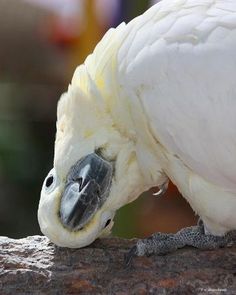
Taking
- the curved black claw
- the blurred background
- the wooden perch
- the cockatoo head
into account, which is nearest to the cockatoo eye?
the cockatoo head

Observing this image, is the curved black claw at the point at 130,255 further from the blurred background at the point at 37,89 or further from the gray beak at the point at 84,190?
the blurred background at the point at 37,89

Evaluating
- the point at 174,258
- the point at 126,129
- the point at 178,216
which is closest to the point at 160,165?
the point at 126,129

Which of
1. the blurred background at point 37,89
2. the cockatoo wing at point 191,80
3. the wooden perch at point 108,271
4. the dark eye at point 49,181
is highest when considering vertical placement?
the cockatoo wing at point 191,80

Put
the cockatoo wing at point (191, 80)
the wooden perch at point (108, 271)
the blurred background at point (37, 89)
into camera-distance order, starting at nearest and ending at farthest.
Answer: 1. the cockatoo wing at point (191, 80)
2. the wooden perch at point (108, 271)
3. the blurred background at point (37, 89)

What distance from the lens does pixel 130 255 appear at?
1948 millimetres

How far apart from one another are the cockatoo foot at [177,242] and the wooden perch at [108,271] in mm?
16

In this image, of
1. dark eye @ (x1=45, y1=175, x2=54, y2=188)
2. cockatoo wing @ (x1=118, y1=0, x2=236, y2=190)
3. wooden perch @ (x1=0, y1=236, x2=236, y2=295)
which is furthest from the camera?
dark eye @ (x1=45, y1=175, x2=54, y2=188)

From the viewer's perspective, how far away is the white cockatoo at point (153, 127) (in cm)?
177

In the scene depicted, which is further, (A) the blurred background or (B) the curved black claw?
(A) the blurred background

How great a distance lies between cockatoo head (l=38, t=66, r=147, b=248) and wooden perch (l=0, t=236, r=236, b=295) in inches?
2.3

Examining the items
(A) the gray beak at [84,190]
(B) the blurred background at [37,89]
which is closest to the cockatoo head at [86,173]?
(A) the gray beak at [84,190]

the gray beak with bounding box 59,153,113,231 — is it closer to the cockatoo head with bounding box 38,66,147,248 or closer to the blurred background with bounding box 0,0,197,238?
the cockatoo head with bounding box 38,66,147,248

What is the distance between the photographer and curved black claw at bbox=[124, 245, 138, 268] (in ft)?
6.35

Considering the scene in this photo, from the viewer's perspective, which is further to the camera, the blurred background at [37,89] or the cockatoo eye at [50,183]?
the blurred background at [37,89]
